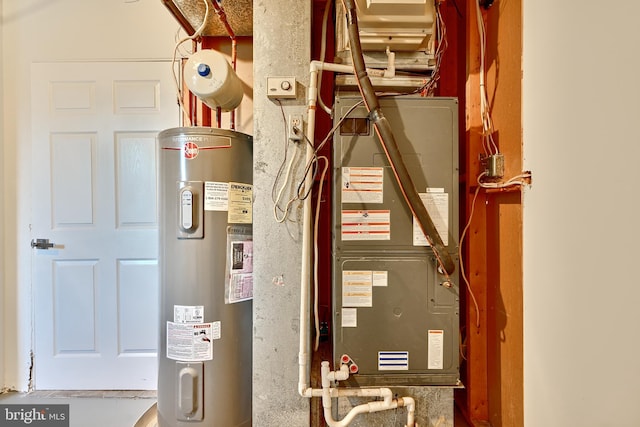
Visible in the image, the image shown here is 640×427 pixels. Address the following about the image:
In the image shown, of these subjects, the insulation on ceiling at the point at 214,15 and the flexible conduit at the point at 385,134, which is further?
the insulation on ceiling at the point at 214,15

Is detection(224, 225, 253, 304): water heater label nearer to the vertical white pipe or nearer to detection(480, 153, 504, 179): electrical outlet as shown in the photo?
the vertical white pipe

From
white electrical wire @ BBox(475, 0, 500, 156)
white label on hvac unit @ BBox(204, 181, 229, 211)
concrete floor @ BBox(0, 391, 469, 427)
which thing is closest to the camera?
white label on hvac unit @ BBox(204, 181, 229, 211)

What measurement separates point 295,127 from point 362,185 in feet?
1.21

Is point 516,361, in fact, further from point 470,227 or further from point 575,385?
point 470,227

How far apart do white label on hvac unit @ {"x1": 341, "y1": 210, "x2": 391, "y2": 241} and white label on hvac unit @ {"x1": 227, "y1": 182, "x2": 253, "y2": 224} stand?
1.46 ft

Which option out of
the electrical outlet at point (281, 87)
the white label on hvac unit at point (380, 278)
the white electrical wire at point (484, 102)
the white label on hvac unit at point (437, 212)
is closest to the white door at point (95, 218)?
the electrical outlet at point (281, 87)

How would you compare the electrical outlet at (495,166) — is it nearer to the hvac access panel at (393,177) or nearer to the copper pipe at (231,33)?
the hvac access panel at (393,177)

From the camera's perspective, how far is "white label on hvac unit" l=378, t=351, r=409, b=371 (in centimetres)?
113

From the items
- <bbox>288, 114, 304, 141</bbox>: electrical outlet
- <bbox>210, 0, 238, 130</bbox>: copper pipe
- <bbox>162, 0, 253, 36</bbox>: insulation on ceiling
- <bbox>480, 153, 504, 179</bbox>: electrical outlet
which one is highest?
<bbox>162, 0, 253, 36</bbox>: insulation on ceiling

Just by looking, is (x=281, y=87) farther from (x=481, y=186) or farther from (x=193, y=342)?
(x=193, y=342)

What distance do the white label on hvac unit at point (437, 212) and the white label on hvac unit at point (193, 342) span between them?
970 millimetres

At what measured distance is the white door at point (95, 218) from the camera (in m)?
1.75

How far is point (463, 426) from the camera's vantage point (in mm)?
1372

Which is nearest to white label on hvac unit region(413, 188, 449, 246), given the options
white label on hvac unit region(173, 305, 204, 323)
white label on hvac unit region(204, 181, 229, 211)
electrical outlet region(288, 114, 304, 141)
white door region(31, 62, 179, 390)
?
electrical outlet region(288, 114, 304, 141)
